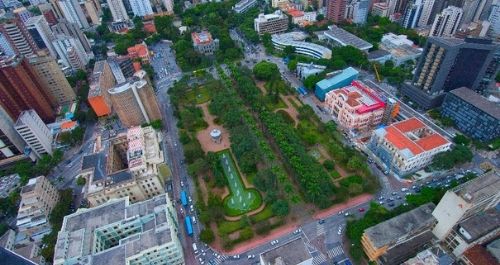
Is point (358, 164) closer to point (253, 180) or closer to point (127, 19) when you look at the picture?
point (253, 180)

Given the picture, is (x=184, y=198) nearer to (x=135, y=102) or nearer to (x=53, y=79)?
(x=135, y=102)

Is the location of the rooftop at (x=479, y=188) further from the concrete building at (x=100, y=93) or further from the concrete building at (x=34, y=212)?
the concrete building at (x=100, y=93)

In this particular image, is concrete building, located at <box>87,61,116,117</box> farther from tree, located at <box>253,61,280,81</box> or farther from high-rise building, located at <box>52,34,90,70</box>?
tree, located at <box>253,61,280,81</box>

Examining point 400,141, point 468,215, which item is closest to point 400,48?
point 400,141

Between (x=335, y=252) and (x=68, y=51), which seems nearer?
(x=335, y=252)

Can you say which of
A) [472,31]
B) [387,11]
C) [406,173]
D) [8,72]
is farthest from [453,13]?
[8,72]

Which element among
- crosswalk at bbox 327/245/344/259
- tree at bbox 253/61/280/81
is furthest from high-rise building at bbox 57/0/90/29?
crosswalk at bbox 327/245/344/259
